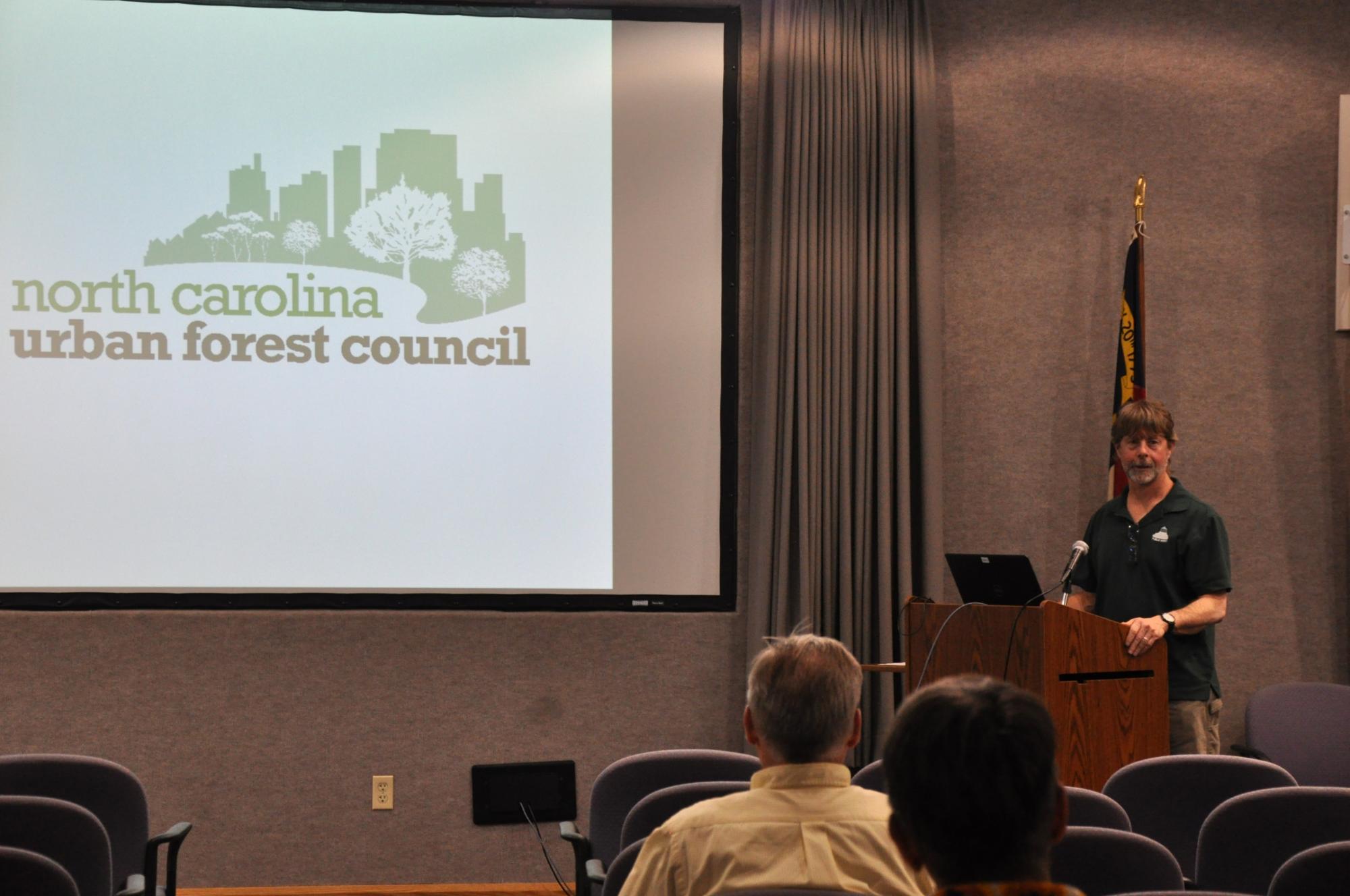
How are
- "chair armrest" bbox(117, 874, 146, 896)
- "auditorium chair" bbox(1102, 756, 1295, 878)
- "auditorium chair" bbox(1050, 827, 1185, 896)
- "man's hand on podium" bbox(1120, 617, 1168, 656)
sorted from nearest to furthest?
1. "auditorium chair" bbox(1050, 827, 1185, 896)
2. "chair armrest" bbox(117, 874, 146, 896)
3. "auditorium chair" bbox(1102, 756, 1295, 878)
4. "man's hand on podium" bbox(1120, 617, 1168, 656)

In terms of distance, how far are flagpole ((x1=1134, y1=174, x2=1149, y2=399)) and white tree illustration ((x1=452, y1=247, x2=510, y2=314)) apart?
2496mm

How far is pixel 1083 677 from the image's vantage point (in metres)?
3.43

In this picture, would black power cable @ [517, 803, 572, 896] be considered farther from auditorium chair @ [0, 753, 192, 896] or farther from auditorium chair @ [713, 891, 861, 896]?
auditorium chair @ [713, 891, 861, 896]

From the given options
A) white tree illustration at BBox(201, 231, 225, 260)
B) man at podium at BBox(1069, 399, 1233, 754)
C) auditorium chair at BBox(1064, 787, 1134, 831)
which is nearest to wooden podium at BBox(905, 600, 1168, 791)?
man at podium at BBox(1069, 399, 1233, 754)

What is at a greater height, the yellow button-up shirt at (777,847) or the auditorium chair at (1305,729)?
the yellow button-up shirt at (777,847)

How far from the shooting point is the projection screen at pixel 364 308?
444 cm

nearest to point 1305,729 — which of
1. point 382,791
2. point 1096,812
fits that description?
point 1096,812

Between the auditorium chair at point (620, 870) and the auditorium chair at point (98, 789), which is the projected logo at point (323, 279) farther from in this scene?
the auditorium chair at point (620, 870)

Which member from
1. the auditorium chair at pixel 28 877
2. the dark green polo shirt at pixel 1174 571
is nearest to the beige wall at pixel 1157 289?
the dark green polo shirt at pixel 1174 571

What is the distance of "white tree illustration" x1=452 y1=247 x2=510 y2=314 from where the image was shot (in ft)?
15.0

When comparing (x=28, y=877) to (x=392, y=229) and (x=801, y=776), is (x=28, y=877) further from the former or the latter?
(x=392, y=229)

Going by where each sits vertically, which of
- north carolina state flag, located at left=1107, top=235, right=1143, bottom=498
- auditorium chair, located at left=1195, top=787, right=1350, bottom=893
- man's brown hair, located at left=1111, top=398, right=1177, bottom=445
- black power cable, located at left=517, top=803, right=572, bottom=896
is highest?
north carolina state flag, located at left=1107, top=235, right=1143, bottom=498

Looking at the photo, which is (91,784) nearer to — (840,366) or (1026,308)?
(840,366)

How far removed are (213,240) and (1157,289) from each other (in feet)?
12.6
